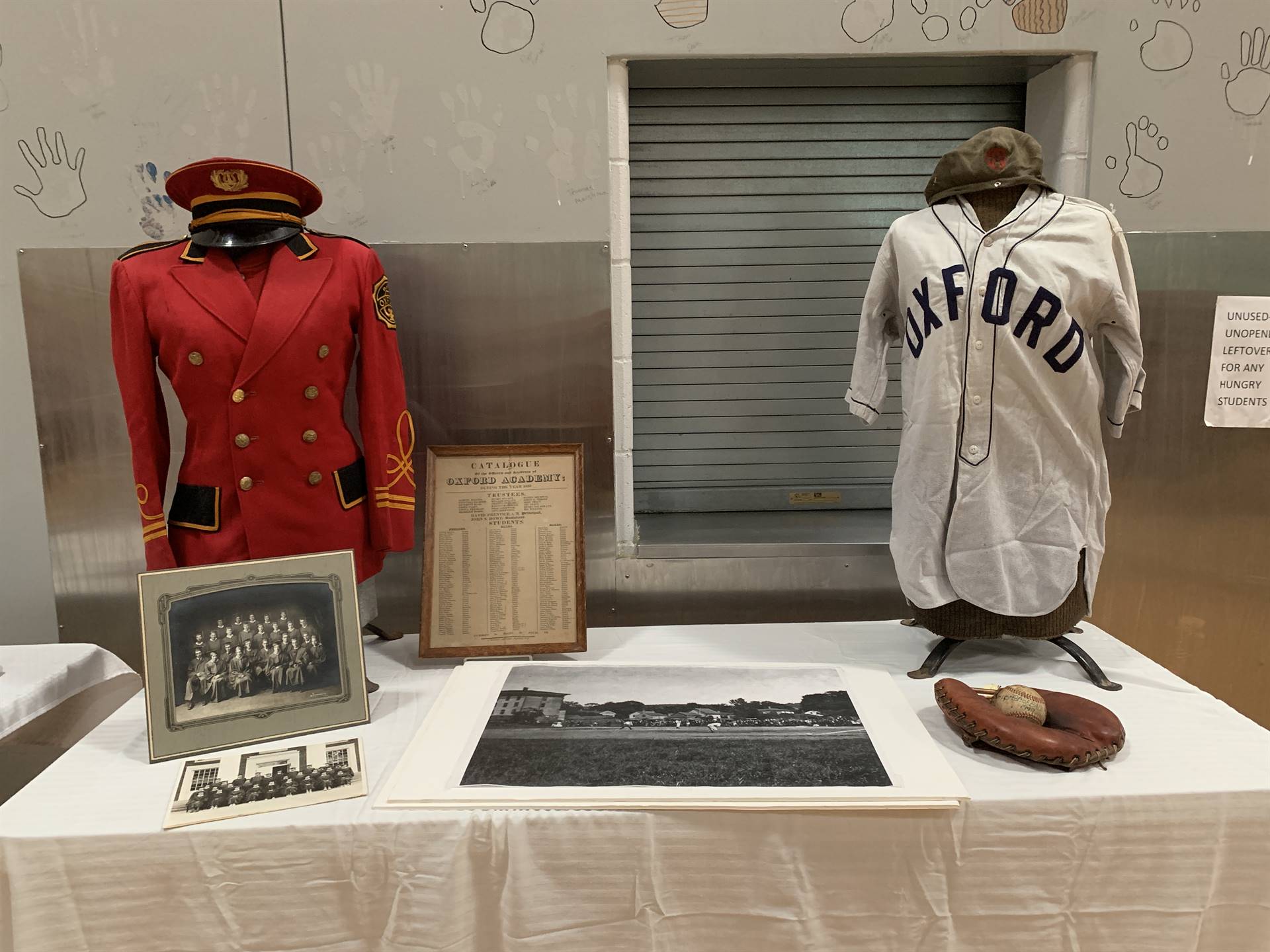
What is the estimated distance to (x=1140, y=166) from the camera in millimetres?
2012

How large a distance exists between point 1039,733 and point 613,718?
27.5 inches

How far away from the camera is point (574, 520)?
183 centimetres

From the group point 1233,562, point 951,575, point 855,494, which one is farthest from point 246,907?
point 1233,562

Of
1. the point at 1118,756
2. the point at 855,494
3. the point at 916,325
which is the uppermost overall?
the point at 916,325

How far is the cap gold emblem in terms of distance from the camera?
150cm

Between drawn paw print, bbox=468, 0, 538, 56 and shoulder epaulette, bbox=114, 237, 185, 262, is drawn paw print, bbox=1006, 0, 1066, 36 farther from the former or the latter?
shoulder epaulette, bbox=114, 237, 185, 262

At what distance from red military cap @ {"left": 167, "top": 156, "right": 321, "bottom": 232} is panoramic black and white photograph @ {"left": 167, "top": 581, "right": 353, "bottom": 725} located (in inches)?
27.6

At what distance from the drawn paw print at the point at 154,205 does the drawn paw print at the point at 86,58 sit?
0.20 m

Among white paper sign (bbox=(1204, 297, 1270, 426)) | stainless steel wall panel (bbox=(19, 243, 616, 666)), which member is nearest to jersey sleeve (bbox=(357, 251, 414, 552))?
stainless steel wall panel (bbox=(19, 243, 616, 666))

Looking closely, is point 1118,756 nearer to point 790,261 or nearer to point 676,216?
point 790,261

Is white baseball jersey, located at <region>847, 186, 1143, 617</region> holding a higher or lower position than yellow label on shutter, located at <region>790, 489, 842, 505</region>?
higher

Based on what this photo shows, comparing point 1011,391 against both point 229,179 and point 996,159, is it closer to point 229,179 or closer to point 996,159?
point 996,159

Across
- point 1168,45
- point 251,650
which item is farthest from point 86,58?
point 1168,45

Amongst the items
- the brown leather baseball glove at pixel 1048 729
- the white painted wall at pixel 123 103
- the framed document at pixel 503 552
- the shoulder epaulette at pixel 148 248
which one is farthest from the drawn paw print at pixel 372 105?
the brown leather baseball glove at pixel 1048 729
